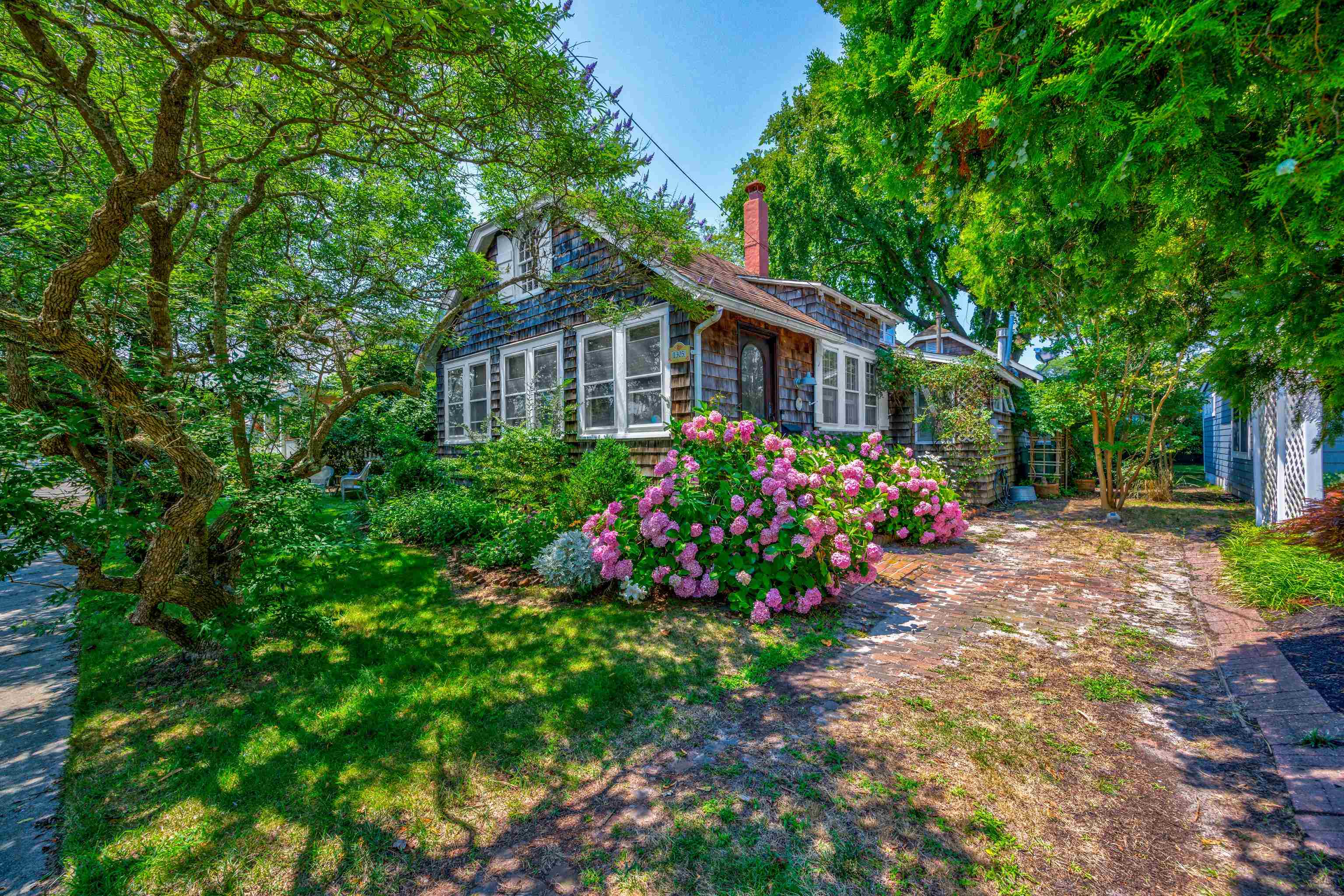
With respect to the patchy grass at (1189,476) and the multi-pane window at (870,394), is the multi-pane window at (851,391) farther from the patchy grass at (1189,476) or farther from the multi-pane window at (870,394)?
the patchy grass at (1189,476)

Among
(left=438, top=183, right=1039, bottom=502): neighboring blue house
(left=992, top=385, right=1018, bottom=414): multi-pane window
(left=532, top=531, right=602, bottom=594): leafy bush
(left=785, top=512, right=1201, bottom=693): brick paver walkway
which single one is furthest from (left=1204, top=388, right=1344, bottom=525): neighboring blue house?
(left=532, top=531, right=602, bottom=594): leafy bush

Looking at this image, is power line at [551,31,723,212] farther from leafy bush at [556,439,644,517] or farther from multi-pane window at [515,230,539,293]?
leafy bush at [556,439,644,517]

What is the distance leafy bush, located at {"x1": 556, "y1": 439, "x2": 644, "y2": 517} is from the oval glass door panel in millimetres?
2206

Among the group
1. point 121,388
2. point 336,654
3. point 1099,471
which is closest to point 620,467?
point 336,654

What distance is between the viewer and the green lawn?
1983 millimetres

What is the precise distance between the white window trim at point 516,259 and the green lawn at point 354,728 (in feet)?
20.5

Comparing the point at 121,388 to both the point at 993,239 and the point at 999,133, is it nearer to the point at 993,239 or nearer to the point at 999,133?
the point at 999,133

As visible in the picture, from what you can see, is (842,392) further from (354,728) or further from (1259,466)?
(354,728)

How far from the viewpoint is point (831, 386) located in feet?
31.2

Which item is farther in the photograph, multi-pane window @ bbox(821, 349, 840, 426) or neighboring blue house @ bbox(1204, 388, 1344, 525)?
multi-pane window @ bbox(821, 349, 840, 426)

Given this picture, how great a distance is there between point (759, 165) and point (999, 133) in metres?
20.9

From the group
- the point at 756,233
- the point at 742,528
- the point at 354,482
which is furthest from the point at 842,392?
the point at 354,482

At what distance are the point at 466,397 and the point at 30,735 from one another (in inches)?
343

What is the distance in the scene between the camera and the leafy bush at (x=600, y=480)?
6.21m
